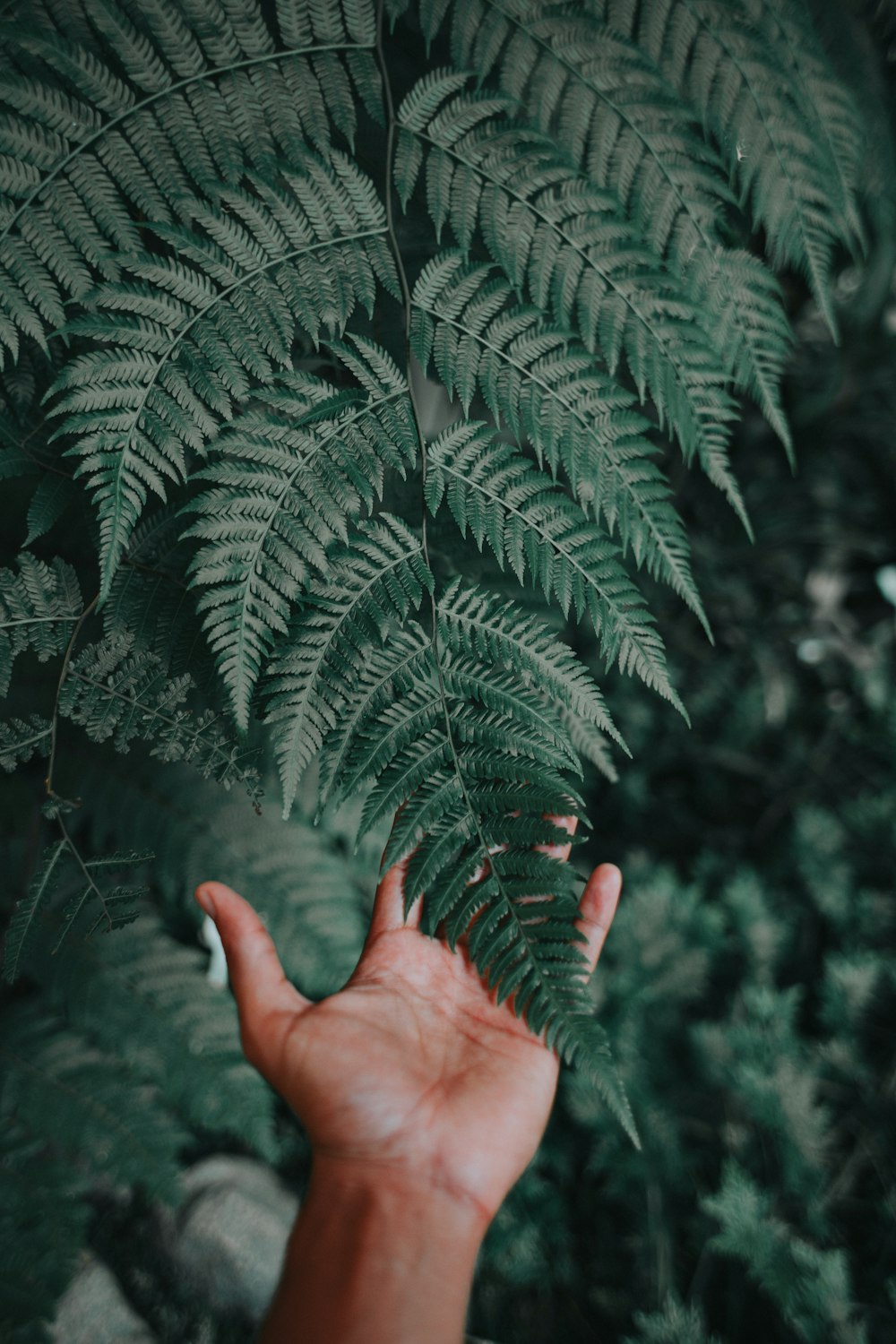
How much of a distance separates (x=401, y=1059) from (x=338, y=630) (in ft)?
1.84

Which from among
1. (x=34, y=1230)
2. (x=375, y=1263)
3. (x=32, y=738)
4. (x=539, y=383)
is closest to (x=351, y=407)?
(x=539, y=383)

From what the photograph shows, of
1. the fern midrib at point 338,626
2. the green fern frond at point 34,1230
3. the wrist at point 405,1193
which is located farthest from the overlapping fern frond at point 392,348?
the green fern frond at point 34,1230

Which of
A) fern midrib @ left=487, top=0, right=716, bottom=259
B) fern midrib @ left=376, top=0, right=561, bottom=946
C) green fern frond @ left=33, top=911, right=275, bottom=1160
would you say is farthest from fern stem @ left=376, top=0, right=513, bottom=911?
green fern frond @ left=33, top=911, right=275, bottom=1160

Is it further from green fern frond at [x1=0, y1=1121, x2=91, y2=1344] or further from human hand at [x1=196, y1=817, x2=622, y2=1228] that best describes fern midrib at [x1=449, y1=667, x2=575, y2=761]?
green fern frond at [x1=0, y1=1121, x2=91, y2=1344]

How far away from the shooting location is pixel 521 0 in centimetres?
104

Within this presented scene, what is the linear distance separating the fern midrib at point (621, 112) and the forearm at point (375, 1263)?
1.31 meters

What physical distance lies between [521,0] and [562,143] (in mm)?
169

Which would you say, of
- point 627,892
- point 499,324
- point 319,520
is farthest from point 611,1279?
point 499,324

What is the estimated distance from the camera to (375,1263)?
0.96 metres

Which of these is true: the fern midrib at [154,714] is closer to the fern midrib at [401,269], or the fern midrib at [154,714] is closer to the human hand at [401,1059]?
the human hand at [401,1059]

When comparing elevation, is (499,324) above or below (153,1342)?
above

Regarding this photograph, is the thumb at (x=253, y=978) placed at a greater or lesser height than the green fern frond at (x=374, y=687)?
lesser

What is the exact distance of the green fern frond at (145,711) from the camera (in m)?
1.08

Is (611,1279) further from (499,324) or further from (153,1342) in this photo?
(499,324)
